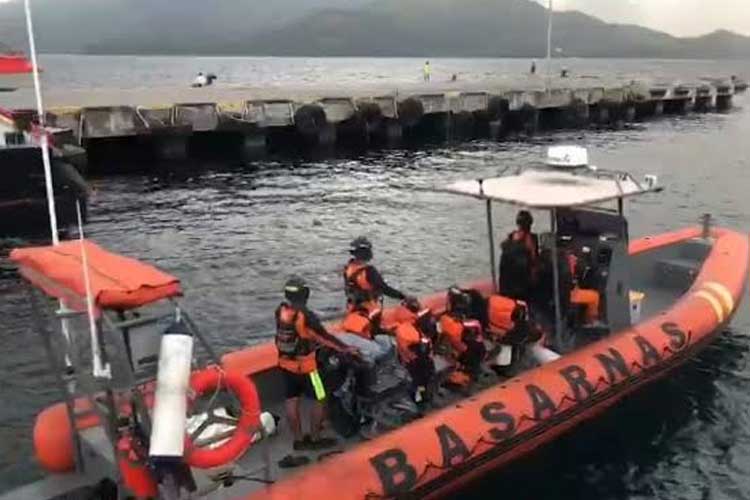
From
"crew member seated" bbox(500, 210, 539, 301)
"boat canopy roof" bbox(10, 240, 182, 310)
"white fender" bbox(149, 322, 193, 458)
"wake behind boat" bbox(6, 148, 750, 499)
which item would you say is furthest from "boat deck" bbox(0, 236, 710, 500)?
"boat canopy roof" bbox(10, 240, 182, 310)

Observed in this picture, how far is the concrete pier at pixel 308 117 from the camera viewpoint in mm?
27391

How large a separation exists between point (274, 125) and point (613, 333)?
2282cm

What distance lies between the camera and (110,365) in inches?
224

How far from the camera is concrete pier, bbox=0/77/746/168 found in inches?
1078

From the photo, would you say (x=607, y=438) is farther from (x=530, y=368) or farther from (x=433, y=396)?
(x=433, y=396)

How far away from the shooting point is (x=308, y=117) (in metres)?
31.4

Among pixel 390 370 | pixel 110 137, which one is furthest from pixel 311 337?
pixel 110 137

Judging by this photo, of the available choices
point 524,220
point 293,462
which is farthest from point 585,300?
point 293,462

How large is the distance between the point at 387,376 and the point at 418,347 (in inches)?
16.8

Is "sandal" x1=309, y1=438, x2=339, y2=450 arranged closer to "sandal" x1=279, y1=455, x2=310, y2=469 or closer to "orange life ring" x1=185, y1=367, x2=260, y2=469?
"sandal" x1=279, y1=455, x2=310, y2=469

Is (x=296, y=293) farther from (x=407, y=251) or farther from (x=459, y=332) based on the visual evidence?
(x=407, y=251)

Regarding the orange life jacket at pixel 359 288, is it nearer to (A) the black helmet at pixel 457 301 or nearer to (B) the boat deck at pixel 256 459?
(A) the black helmet at pixel 457 301

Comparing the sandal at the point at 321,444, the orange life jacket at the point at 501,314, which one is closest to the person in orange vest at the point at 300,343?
the sandal at the point at 321,444

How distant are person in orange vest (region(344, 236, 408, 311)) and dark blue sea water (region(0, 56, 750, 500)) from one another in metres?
2.32
